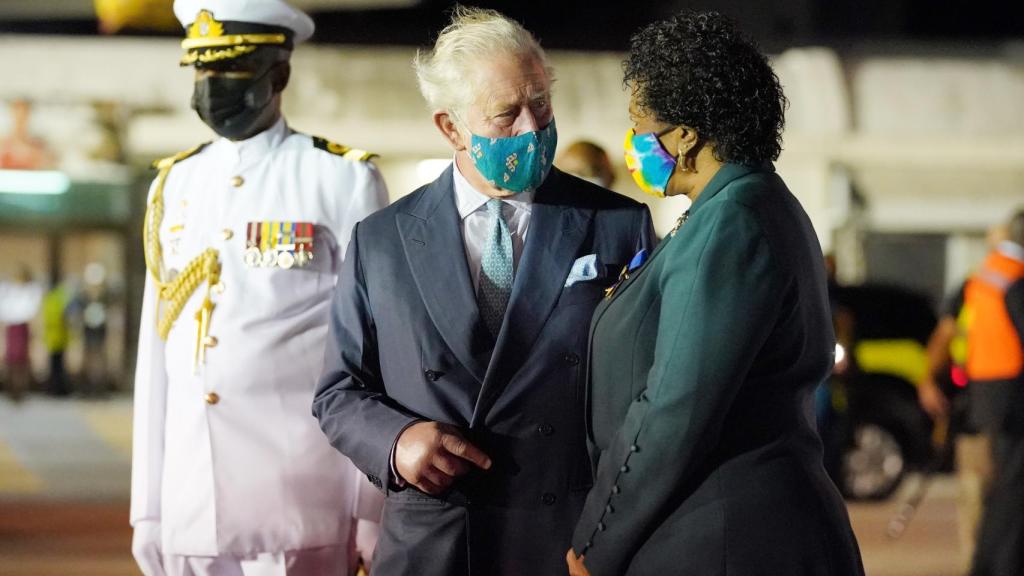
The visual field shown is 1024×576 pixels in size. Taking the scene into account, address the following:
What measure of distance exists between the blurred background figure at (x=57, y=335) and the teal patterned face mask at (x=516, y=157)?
60.3 ft

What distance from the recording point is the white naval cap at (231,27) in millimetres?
3619

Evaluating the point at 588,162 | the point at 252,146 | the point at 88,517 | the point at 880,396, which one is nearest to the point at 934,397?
the point at 880,396

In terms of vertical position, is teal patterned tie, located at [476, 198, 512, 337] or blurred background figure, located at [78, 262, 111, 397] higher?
teal patterned tie, located at [476, 198, 512, 337]

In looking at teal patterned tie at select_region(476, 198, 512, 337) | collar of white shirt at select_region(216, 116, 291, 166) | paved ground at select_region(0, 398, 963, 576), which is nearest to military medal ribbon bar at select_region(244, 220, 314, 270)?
collar of white shirt at select_region(216, 116, 291, 166)

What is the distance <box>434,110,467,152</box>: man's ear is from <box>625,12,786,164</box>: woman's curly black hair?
0.56m

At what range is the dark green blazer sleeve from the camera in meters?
2.47

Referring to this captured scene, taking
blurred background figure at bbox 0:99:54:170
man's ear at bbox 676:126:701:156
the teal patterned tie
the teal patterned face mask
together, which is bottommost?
blurred background figure at bbox 0:99:54:170

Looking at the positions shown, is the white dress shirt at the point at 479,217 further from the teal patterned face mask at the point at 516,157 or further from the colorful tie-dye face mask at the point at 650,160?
the colorful tie-dye face mask at the point at 650,160

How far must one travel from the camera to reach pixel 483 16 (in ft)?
10.5

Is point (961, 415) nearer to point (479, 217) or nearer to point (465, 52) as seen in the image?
point (479, 217)

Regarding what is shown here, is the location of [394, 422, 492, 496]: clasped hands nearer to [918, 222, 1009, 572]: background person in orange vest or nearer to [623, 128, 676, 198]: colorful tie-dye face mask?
[623, 128, 676, 198]: colorful tie-dye face mask

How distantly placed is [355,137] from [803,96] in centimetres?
558

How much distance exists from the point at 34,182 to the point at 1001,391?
15375 mm

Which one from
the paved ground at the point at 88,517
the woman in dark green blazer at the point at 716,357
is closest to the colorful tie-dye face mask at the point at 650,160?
the woman in dark green blazer at the point at 716,357
